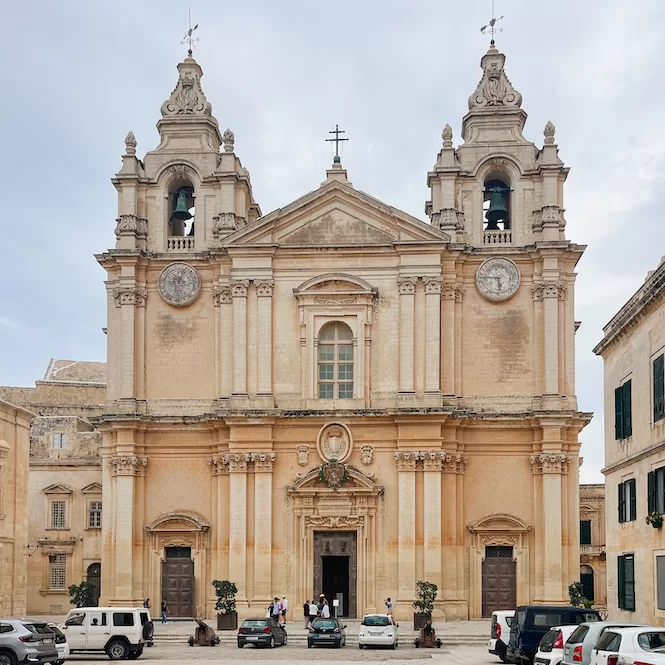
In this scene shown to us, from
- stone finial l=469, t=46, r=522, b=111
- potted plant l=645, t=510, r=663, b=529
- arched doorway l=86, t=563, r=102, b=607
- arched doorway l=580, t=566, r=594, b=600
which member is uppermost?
stone finial l=469, t=46, r=522, b=111

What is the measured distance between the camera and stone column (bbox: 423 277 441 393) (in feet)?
143

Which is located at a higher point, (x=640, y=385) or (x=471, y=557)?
(x=640, y=385)

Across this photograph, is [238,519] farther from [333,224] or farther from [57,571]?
[57,571]

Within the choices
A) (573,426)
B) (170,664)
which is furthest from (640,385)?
(170,664)

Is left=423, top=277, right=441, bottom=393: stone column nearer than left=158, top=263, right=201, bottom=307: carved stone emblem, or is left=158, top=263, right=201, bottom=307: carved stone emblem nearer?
left=423, top=277, right=441, bottom=393: stone column

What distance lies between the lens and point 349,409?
4391 centimetres

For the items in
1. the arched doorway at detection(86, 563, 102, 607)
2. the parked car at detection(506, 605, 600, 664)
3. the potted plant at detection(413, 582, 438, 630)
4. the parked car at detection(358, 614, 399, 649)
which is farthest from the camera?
the arched doorway at detection(86, 563, 102, 607)

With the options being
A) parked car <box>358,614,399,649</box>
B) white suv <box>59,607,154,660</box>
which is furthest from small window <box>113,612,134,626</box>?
parked car <box>358,614,399,649</box>

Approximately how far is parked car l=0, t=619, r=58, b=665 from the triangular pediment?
19.9 m

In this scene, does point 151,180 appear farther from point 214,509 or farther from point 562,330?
point 562,330

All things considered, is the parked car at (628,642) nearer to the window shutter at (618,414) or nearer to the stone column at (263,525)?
the window shutter at (618,414)

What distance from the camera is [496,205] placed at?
46.2 meters

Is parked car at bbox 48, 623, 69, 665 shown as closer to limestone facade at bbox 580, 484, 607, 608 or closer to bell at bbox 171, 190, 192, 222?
bell at bbox 171, 190, 192, 222

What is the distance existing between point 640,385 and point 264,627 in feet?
44.0
